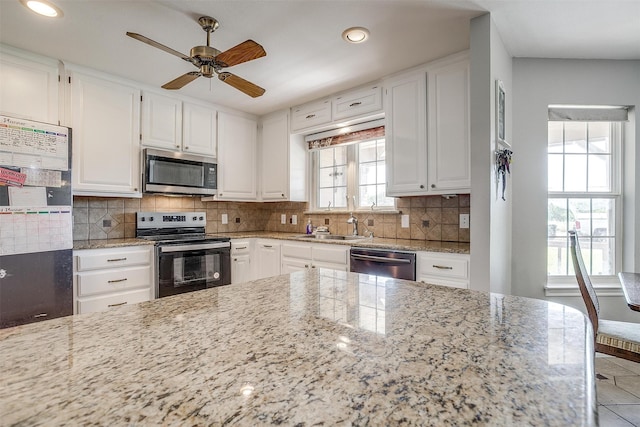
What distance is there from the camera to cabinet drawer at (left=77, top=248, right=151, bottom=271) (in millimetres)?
2502

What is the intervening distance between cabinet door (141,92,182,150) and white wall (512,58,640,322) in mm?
3128

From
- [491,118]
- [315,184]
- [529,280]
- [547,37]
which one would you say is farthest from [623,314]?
[315,184]

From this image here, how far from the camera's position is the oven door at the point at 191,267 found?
113 inches

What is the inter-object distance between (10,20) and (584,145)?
4340 mm

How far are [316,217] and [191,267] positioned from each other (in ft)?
4.96

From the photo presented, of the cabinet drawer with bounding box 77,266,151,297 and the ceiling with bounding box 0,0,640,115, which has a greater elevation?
the ceiling with bounding box 0,0,640,115

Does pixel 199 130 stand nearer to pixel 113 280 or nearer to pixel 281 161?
pixel 281 161

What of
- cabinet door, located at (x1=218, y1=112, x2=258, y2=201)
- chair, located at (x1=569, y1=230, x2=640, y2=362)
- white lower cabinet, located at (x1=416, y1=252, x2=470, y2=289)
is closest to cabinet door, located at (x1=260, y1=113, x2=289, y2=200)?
cabinet door, located at (x1=218, y1=112, x2=258, y2=201)

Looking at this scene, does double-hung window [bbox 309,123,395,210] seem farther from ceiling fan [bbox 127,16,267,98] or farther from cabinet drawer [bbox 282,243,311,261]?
ceiling fan [bbox 127,16,267,98]

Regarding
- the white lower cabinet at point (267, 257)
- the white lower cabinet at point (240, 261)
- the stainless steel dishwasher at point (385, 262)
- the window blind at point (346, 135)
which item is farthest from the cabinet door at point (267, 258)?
the window blind at point (346, 135)

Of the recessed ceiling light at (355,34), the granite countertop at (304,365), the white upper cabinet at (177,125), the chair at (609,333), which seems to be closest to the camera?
the granite countertop at (304,365)

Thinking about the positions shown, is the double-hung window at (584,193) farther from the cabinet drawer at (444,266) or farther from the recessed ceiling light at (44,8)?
the recessed ceiling light at (44,8)

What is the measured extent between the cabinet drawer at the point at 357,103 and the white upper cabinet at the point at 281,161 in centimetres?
72

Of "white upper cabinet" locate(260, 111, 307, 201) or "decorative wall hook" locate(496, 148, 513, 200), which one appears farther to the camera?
"white upper cabinet" locate(260, 111, 307, 201)
